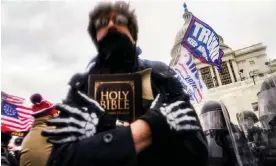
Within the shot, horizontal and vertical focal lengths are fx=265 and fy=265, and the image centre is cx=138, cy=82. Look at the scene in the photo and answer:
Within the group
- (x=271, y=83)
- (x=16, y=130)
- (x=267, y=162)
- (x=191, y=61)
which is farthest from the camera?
(x=191, y=61)

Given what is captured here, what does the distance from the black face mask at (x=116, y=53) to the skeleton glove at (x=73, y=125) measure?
0.86 feet

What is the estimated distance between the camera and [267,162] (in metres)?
4.02

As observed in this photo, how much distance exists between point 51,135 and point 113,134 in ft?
0.74

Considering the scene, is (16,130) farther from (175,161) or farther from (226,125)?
(226,125)

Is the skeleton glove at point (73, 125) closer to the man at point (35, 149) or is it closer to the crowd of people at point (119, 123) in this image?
the crowd of people at point (119, 123)

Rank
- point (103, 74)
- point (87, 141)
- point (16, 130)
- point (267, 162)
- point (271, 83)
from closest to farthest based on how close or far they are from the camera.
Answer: point (87, 141) → point (103, 74) → point (16, 130) → point (267, 162) → point (271, 83)

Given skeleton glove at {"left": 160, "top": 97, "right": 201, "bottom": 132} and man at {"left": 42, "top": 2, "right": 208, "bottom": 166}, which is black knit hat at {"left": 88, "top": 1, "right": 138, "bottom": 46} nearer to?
man at {"left": 42, "top": 2, "right": 208, "bottom": 166}

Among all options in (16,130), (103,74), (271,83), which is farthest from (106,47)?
(271,83)

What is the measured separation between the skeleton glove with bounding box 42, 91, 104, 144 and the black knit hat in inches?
16.4

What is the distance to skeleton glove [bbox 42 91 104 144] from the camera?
96cm

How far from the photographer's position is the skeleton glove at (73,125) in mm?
961

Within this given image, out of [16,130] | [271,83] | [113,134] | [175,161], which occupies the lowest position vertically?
[175,161]

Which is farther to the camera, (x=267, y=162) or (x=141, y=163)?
(x=267, y=162)

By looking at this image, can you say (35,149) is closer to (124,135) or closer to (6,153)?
(6,153)
